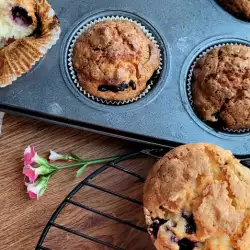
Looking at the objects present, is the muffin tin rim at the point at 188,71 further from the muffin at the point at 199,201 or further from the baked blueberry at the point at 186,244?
the baked blueberry at the point at 186,244

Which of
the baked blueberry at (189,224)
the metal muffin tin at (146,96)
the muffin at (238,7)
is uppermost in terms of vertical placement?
the muffin at (238,7)

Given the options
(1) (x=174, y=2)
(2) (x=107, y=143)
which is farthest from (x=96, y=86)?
(1) (x=174, y=2)

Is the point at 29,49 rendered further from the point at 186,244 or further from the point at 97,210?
the point at 186,244

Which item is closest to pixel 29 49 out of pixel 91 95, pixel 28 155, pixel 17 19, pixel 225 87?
pixel 17 19

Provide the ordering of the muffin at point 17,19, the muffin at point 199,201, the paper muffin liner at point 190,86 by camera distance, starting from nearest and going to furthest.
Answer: the muffin at point 199,201, the muffin at point 17,19, the paper muffin liner at point 190,86

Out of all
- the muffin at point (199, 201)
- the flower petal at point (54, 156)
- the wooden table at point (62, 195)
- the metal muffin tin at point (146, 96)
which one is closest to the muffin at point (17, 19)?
the metal muffin tin at point (146, 96)

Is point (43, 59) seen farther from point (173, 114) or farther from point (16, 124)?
point (173, 114)

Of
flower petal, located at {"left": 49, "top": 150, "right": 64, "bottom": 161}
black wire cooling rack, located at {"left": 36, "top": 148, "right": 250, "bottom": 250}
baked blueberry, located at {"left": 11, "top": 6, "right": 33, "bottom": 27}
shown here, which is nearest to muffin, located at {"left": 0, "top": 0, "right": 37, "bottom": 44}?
baked blueberry, located at {"left": 11, "top": 6, "right": 33, "bottom": 27}
